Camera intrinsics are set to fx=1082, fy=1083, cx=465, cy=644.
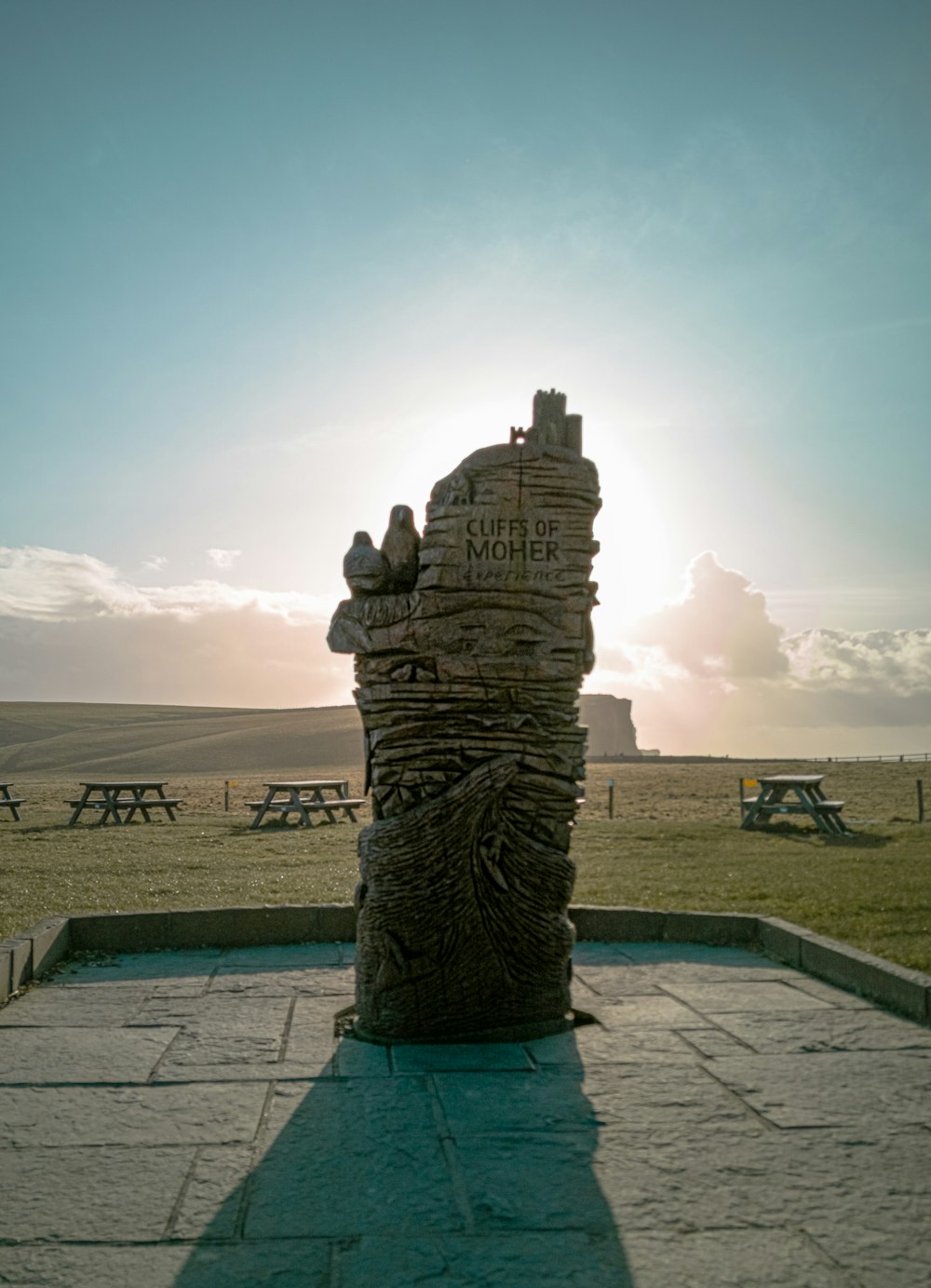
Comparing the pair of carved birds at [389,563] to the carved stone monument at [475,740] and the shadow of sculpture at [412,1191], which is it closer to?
the carved stone monument at [475,740]

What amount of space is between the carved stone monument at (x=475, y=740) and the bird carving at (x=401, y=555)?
0.01 metres

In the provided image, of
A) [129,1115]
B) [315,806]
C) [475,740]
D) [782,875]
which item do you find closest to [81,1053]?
[129,1115]

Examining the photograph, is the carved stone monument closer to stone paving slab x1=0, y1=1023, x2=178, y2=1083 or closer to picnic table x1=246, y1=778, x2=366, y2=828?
stone paving slab x1=0, y1=1023, x2=178, y2=1083

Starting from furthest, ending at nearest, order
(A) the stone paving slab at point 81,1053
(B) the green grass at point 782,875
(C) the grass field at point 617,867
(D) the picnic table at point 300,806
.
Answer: (D) the picnic table at point 300,806
(C) the grass field at point 617,867
(B) the green grass at point 782,875
(A) the stone paving slab at point 81,1053

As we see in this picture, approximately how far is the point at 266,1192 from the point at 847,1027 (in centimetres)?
356

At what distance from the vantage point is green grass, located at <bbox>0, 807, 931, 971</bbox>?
9945mm

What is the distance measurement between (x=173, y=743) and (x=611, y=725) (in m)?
39.0

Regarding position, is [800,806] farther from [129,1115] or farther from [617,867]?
[129,1115]

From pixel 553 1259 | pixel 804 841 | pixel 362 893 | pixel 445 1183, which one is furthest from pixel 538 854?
pixel 804 841

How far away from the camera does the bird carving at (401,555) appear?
6477 mm

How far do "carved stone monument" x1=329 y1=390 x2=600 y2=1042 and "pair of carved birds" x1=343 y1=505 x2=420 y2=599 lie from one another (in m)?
0.01

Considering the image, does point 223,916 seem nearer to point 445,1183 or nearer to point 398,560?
point 398,560

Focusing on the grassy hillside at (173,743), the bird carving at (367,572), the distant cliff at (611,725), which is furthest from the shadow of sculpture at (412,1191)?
the distant cliff at (611,725)

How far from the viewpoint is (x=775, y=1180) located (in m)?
4.05
